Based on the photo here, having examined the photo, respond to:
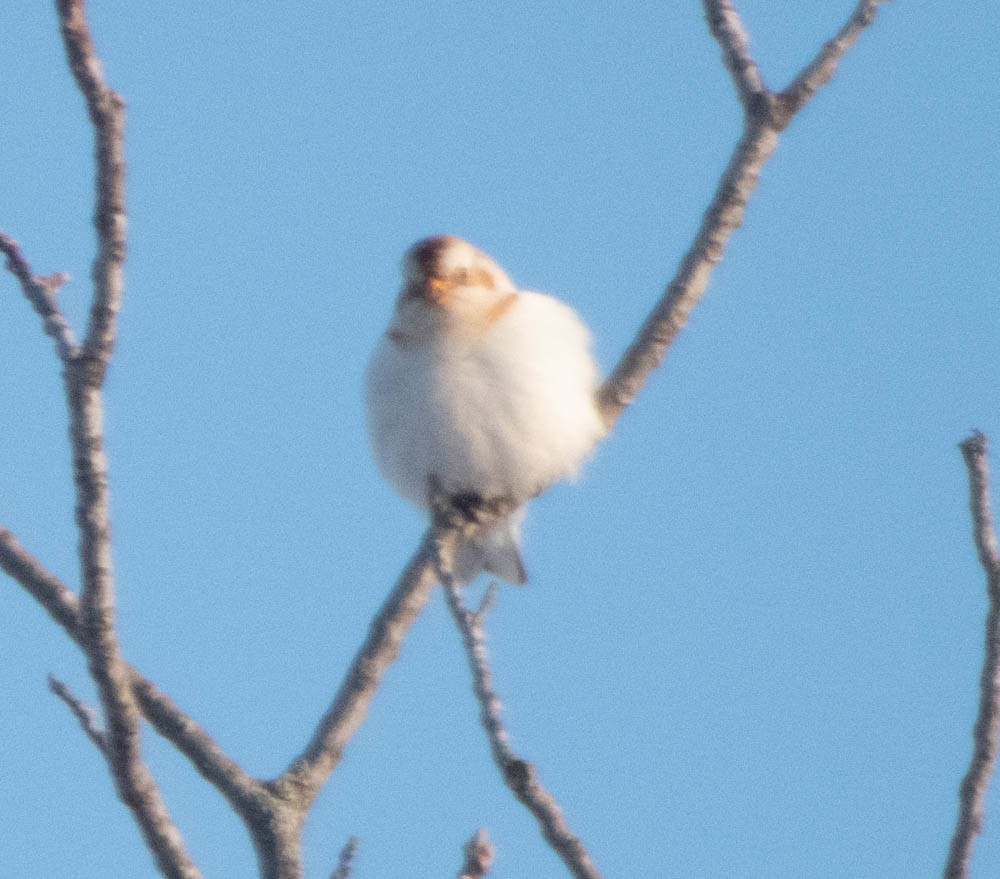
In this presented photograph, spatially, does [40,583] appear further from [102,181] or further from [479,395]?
[479,395]

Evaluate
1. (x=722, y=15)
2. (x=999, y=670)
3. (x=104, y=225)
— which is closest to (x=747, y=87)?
(x=722, y=15)

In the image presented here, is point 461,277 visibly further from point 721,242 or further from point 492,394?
point 721,242

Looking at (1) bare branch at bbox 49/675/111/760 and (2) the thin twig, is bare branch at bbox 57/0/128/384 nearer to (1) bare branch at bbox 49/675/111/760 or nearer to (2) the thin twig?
(2) the thin twig

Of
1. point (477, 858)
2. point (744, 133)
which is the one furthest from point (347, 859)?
point (744, 133)

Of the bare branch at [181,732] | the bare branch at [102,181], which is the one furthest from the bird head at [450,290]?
the bare branch at [102,181]

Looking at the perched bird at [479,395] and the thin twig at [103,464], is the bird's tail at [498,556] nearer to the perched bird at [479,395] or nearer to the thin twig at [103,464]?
the perched bird at [479,395]
